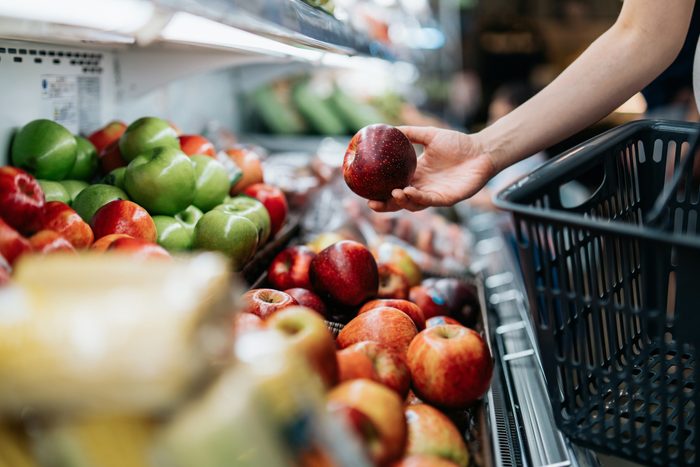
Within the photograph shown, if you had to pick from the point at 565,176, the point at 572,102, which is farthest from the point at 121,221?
the point at 572,102

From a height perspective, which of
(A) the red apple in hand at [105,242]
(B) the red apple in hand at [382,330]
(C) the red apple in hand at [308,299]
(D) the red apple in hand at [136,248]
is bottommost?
(C) the red apple in hand at [308,299]

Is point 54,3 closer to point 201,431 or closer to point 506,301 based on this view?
point 201,431

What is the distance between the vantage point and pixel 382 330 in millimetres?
1276

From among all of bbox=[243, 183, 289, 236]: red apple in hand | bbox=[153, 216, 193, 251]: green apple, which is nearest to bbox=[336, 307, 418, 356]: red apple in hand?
bbox=[153, 216, 193, 251]: green apple

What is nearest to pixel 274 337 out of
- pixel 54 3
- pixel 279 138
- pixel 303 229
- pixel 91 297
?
pixel 91 297

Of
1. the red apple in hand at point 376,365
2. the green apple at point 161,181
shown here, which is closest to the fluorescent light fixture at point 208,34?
the green apple at point 161,181

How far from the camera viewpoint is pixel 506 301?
2236 mm

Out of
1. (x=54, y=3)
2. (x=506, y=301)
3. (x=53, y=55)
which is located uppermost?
(x=54, y=3)

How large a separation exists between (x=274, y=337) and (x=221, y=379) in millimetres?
95

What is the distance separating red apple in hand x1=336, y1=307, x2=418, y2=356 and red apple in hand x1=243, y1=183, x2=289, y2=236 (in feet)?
2.44

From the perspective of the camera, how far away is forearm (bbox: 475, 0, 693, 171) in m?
1.35

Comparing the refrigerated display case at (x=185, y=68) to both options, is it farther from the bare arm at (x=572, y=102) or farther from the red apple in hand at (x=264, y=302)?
the bare arm at (x=572, y=102)

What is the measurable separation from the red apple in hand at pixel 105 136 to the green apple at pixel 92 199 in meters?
0.33

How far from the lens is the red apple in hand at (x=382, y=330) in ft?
4.15
